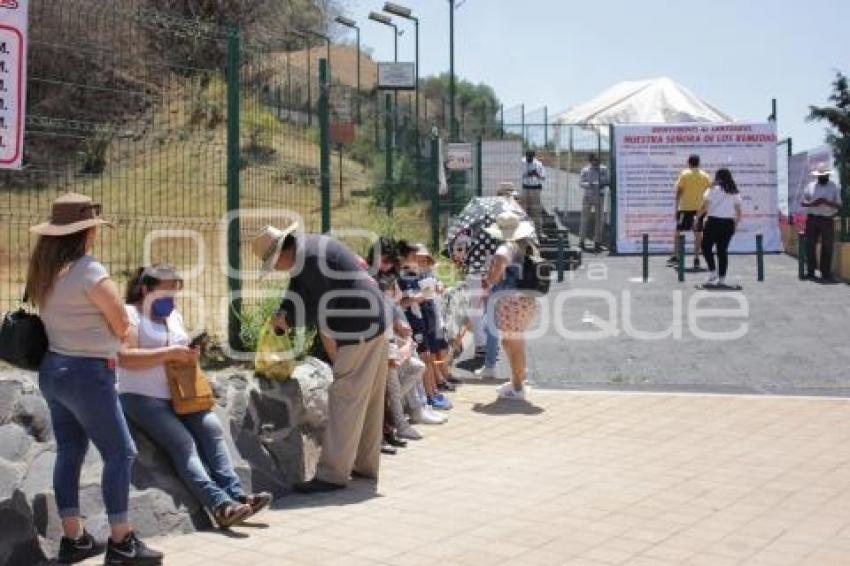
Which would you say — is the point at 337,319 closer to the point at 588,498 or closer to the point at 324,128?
the point at 588,498

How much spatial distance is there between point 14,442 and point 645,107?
23544 mm

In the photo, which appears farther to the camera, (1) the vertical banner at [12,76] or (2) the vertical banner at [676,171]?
(2) the vertical banner at [676,171]

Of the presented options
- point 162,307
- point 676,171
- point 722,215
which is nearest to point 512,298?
point 162,307

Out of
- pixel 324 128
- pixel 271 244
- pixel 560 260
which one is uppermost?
pixel 324 128

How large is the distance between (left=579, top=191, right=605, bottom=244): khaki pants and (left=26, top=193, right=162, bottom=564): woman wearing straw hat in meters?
16.2

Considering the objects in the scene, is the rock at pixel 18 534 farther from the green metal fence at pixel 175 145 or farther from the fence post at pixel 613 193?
the fence post at pixel 613 193

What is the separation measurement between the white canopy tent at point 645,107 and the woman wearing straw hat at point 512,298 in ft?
54.3

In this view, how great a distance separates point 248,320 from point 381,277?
1203 mm

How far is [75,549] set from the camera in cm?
523

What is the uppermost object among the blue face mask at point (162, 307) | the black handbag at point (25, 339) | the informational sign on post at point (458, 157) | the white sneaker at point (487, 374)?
the informational sign on post at point (458, 157)

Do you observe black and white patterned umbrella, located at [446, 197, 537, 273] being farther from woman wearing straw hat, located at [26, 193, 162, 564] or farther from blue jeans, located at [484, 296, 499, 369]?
woman wearing straw hat, located at [26, 193, 162, 564]

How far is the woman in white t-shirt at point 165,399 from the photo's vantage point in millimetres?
5836

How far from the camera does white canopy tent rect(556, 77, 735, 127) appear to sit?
26.7 meters

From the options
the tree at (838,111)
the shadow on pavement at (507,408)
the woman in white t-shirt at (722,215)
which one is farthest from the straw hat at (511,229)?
the tree at (838,111)
